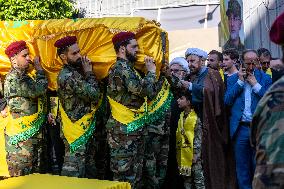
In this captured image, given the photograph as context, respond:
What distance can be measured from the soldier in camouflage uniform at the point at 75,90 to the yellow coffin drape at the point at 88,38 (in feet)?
0.73

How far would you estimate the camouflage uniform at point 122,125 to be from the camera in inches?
200

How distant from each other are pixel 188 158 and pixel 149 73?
1.14 meters

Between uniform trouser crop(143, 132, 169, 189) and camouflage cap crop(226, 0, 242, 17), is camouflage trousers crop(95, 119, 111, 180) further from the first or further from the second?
camouflage cap crop(226, 0, 242, 17)

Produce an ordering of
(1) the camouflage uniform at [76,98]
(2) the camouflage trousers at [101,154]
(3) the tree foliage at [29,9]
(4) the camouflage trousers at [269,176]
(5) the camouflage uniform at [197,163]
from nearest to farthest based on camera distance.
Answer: (4) the camouflage trousers at [269,176], (1) the camouflage uniform at [76,98], (5) the camouflage uniform at [197,163], (2) the camouflage trousers at [101,154], (3) the tree foliage at [29,9]

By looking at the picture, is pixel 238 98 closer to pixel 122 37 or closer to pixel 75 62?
pixel 122 37

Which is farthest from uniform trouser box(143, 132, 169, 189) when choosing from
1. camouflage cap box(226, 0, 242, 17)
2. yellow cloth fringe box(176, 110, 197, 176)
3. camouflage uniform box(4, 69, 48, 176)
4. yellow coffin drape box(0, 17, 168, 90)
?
camouflage cap box(226, 0, 242, 17)

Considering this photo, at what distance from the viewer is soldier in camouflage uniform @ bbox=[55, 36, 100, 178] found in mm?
5207

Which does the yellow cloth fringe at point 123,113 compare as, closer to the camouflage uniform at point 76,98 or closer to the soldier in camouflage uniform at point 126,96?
the soldier in camouflage uniform at point 126,96

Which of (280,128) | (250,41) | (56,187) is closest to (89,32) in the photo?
(56,187)

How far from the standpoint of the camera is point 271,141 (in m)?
1.55

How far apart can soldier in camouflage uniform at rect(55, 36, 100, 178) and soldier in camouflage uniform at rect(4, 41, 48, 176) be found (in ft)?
0.90

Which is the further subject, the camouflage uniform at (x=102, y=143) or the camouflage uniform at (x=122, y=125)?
the camouflage uniform at (x=102, y=143)

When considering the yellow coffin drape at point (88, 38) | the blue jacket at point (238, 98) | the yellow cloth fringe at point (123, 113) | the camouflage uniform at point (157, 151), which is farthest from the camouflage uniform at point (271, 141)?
the camouflage uniform at point (157, 151)

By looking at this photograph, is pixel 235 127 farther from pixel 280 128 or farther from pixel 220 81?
pixel 280 128
